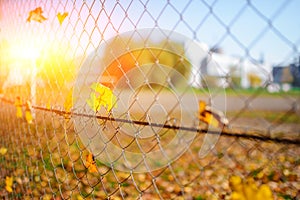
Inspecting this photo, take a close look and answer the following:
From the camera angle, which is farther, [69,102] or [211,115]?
[69,102]

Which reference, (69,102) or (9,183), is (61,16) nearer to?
(69,102)

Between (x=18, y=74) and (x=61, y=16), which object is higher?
(x=18, y=74)

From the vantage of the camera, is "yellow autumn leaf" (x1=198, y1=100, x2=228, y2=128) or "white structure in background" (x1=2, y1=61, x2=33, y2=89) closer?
"yellow autumn leaf" (x1=198, y1=100, x2=228, y2=128)

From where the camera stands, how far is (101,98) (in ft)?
5.41

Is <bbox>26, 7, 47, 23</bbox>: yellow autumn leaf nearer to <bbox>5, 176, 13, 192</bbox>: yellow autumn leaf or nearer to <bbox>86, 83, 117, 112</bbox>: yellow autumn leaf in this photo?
<bbox>86, 83, 117, 112</bbox>: yellow autumn leaf

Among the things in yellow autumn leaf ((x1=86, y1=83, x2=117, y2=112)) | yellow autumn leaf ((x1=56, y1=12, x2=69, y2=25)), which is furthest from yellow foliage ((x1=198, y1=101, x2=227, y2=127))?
yellow autumn leaf ((x1=56, y1=12, x2=69, y2=25))

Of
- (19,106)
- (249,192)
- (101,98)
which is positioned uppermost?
(19,106)

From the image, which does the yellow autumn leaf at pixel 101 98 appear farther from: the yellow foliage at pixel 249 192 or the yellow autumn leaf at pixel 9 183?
the yellow autumn leaf at pixel 9 183

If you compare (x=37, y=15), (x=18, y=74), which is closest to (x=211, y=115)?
(x=37, y=15)

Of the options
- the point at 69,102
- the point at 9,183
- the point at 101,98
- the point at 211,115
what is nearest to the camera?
the point at 211,115

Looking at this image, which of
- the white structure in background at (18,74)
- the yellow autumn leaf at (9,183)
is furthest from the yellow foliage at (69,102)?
the yellow autumn leaf at (9,183)

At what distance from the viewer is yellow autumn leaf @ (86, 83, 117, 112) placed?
5.23 feet

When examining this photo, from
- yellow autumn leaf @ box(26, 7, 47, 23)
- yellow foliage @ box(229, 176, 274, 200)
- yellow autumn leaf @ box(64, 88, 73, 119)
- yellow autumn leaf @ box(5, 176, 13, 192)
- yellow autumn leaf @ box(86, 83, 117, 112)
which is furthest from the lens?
yellow autumn leaf @ box(5, 176, 13, 192)

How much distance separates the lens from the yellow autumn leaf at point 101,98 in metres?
1.59
